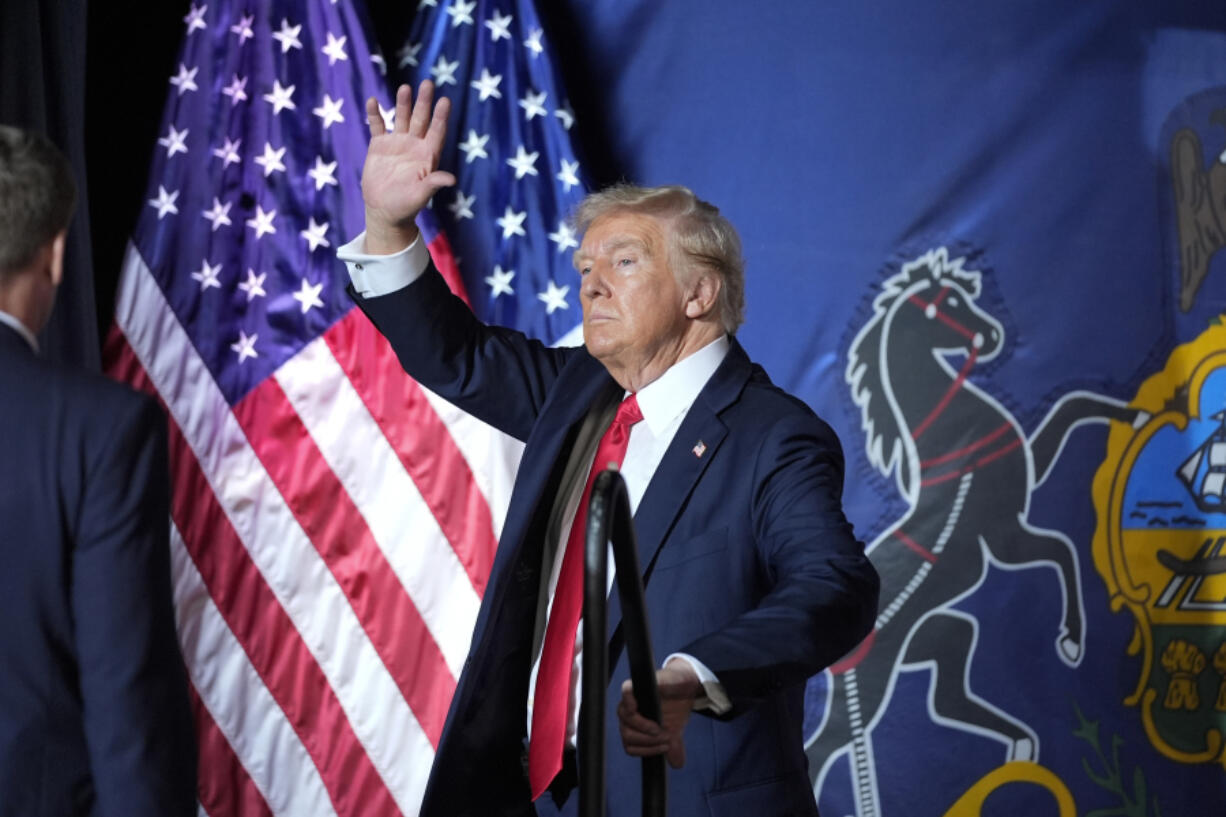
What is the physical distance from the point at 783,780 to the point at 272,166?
1.96 metres

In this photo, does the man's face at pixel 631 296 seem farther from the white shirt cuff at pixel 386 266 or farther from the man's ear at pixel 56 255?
the man's ear at pixel 56 255

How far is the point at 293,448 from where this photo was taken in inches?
118

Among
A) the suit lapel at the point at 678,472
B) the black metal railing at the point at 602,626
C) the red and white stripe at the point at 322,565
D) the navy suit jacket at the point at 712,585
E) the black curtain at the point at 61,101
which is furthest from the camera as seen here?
the red and white stripe at the point at 322,565

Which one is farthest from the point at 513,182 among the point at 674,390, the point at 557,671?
the point at 557,671

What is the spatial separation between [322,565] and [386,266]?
1037mm

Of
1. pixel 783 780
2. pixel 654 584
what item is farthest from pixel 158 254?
pixel 783 780

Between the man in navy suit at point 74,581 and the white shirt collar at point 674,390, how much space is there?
0.87 m

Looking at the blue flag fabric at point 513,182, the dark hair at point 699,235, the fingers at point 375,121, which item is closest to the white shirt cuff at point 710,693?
the dark hair at point 699,235

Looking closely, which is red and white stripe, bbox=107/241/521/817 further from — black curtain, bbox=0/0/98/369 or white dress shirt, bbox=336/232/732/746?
white dress shirt, bbox=336/232/732/746

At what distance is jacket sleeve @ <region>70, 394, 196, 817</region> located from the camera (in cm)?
130

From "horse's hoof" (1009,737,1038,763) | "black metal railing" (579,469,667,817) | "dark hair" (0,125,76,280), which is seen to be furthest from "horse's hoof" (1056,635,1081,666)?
"dark hair" (0,125,76,280)

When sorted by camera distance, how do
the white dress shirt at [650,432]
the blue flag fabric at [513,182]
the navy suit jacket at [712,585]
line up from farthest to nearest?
the blue flag fabric at [513,182], the white dress shirt at [650,432], the navy suit jacket at [712,585]

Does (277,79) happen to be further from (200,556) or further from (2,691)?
(2,691)

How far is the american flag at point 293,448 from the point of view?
2961 mm
